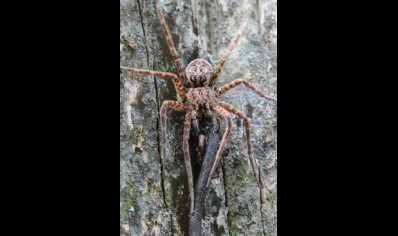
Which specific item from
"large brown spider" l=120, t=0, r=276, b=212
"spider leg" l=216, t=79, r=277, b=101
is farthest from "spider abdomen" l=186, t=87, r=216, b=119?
"spider leg" l=216, t=79, r=277, b=101

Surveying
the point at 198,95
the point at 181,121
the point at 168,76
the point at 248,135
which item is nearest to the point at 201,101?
the point at 198,95

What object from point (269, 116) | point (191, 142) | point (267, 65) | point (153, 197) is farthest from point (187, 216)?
point (267, 65)

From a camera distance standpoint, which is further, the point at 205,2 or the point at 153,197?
the point at 205,2

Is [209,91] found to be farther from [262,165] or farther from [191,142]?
[262,165]

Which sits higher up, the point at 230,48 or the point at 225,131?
the point at 230,48

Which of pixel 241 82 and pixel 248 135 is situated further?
pixel 241 82

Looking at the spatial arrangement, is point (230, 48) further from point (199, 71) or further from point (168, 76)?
point (168, 76)

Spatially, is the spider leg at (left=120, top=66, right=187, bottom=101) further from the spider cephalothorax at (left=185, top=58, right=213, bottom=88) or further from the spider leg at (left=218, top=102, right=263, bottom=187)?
the spider leg at (left=218, top=102, right=263, bottom=187)
